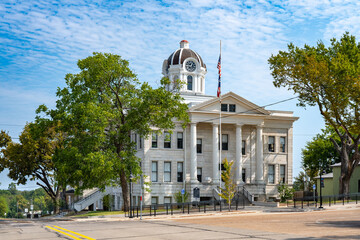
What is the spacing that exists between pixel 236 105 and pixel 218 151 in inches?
229

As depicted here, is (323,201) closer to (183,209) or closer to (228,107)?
(228,107)

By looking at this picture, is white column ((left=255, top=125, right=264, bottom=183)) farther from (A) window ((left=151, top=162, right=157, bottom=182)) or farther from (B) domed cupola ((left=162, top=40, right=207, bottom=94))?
(B) domed cupola ((left=162, top=40, right=207, bottom=94))

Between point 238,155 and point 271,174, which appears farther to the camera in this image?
point 271,174

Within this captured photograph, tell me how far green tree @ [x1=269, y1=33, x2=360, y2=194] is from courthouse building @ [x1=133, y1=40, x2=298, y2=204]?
325 inches

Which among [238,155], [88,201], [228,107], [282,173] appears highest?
[228,107]

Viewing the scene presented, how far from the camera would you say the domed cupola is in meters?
68.6

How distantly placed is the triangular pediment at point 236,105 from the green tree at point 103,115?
34.7 feet

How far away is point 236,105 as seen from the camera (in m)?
56.6

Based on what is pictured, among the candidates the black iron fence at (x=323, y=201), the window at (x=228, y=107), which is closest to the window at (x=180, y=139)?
the window at (x=228, y=107)

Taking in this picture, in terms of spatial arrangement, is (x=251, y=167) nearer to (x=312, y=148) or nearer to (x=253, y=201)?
(x=253, y=201)

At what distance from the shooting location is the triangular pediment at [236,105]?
5500 centimetres

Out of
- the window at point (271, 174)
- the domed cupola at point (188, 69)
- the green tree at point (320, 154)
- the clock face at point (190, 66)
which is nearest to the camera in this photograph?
the window at point (271, 174)

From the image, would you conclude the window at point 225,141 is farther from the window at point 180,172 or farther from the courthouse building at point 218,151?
the window at point 180,172

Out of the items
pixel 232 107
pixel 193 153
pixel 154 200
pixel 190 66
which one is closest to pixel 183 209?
pixel 154 200
